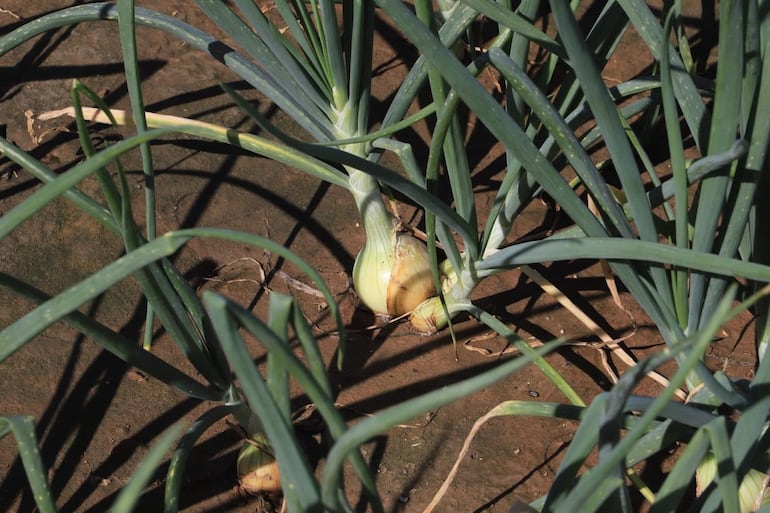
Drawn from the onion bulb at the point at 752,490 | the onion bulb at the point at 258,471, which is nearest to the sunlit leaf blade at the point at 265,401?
the onion bulb at the point at 258,471

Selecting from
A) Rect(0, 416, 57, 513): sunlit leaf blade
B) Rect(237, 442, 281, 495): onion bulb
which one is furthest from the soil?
Rect(0, 416, 57, 513): sunlit leaf blade

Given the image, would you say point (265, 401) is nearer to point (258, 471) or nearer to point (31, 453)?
point (31, 453)

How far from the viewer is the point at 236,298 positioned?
1.42 meters

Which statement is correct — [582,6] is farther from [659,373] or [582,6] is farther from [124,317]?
[124,317]

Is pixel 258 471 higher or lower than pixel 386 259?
lower

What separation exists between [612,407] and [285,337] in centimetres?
31

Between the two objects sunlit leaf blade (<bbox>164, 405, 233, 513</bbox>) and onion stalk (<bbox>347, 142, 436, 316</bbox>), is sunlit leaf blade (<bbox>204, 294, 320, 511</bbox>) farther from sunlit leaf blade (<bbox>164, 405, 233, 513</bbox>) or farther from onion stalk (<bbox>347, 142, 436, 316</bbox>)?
onion stalk (<bbox>347, 142, 436, 316</bbox>)

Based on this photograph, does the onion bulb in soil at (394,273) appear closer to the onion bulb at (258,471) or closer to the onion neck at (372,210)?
the onion neck at (372,210)

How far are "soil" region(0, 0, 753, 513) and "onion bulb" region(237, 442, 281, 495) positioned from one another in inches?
1.6

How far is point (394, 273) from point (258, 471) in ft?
1.29

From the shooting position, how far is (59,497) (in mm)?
1178

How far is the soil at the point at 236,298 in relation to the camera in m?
1.21

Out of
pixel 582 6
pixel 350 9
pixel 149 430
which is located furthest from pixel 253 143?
pixel 582 6

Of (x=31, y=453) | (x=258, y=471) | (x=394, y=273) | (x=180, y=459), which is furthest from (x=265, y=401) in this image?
(x=394, y=273)
